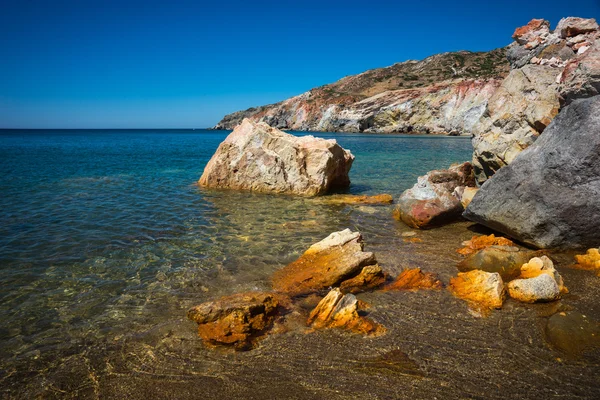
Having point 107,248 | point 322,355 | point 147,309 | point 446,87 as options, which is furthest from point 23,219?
point 446,87

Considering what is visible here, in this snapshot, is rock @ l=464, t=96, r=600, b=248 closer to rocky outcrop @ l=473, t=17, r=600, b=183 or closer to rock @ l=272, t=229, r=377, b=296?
rocky outcrop @ l=473, t=17, r=600, b=183

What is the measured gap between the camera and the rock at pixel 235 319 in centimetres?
471

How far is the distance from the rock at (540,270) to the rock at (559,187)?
1512 millimetres

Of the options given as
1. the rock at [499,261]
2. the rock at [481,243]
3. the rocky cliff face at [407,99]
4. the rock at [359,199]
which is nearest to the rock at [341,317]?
the rock at [499,261]

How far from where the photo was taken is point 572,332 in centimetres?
463

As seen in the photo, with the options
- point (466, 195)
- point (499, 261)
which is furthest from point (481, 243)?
point (466, 195)

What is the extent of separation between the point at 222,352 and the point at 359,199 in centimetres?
1008

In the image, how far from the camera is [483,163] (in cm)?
1131

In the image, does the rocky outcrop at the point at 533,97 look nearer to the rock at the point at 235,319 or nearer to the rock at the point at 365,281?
the rock at the point at 365,281

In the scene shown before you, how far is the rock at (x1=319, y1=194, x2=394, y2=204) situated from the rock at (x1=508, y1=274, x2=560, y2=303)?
25.5 feet

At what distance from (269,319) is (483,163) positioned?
926cm

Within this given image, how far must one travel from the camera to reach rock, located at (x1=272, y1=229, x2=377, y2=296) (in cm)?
629

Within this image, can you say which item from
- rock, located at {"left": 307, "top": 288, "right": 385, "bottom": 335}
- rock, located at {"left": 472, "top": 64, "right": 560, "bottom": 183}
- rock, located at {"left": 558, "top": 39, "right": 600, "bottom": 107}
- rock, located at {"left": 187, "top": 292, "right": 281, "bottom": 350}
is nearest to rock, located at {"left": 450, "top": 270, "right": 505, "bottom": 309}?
rock, located at {"left": 307, "top": 288, "right": 385, "bottom": 335}

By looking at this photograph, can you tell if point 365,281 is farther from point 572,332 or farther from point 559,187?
point 559,187
